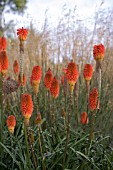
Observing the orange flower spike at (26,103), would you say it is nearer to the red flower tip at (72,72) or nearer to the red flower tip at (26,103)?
the red flower tip at (26,103)

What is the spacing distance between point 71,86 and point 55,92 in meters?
0.20

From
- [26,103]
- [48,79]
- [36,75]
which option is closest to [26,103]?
[26,103]

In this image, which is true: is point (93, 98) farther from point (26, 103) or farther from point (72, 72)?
point (26, 103)

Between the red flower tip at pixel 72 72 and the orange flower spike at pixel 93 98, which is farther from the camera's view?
the orange flower spike at pixel 93 98

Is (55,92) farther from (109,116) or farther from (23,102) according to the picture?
(109,116)

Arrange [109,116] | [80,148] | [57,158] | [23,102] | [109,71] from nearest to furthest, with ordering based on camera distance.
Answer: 1. [23,102]
2. [57,158]
3. [80,148]
4. [109,116]
5. [109,71]

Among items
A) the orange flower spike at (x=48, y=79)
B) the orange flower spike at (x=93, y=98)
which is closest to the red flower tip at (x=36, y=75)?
the orange flower spike at (x=48, y=79)

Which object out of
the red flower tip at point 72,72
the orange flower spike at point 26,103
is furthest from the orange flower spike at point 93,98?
the orange flower spike at point 26,103

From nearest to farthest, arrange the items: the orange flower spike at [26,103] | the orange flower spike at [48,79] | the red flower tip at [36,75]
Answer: the orange flower spike at [26,103]
the red flower tip at [36,75]
the orange flower spike at [48,79]

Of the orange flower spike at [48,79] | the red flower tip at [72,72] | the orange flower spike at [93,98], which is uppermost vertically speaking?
the red flower tip at [72,72]

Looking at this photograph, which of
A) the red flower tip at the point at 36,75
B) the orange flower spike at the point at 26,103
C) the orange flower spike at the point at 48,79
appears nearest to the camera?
the orange flower spike at the point at 26,103

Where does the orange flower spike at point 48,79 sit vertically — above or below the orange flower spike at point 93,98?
above

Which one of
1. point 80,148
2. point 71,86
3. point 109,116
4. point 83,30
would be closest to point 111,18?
point 83,30

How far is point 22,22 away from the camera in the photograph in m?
5.39
